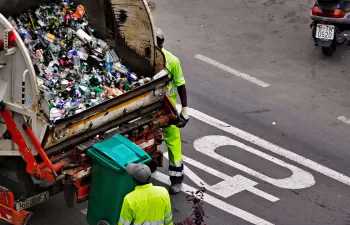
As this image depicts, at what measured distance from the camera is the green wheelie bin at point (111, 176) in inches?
342

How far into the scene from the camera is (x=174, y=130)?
10.3 meters

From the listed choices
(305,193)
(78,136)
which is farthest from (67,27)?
(305,193)

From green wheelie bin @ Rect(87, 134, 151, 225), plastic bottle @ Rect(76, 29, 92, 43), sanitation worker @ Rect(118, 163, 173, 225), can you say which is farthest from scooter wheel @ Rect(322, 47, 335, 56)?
sanitation worker @ Rect(118, 163, 173, 225)

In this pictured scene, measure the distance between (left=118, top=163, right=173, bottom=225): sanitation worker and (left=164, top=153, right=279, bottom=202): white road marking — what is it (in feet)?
7.92

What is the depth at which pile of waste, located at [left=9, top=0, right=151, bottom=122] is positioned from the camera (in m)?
9.51

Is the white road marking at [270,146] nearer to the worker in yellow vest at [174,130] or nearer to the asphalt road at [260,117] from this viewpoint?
the asphalt road at [260,117]

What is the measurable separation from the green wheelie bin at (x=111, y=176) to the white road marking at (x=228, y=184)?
1.72 meters

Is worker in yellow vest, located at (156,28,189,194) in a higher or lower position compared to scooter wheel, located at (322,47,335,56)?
higher

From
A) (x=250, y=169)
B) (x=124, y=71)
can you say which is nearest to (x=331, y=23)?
(x=250, y=169)

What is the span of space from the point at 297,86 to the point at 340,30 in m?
1.16

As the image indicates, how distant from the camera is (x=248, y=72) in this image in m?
13.4

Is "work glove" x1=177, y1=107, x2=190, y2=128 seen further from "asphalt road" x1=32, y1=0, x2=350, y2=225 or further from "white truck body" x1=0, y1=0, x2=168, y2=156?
"asphalt road" x1=32, y1=0, x2=350, y2=225

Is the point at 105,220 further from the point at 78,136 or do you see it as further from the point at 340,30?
the point at 340,30

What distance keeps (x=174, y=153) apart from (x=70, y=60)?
1519 millimetres
